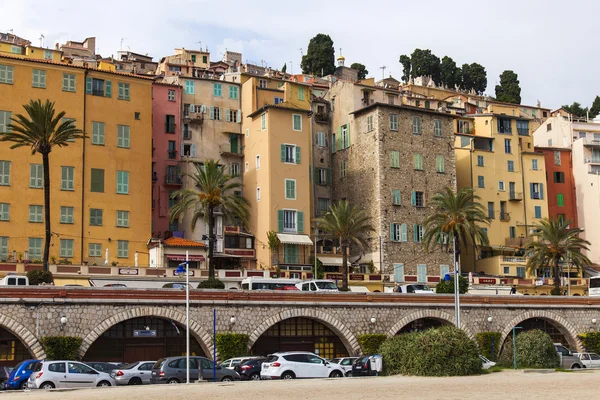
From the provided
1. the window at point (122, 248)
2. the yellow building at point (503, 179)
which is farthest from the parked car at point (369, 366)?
the yellow building at point (503, 179)

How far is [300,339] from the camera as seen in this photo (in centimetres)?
5659

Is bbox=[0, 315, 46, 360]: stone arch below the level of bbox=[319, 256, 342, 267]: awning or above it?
below

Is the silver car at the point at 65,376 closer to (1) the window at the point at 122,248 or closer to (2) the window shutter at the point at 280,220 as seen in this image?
(1) the window at the point at 122,248

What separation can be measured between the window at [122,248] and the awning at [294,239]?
44.0 feet

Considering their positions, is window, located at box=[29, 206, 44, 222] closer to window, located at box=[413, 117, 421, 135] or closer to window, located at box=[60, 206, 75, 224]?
window, located at box=[60, 206, 75, 224]

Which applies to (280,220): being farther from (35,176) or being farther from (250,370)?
(250,370)

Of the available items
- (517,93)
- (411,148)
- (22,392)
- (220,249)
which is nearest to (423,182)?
(411,148)

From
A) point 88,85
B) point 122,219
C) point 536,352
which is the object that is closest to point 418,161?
point 122,219

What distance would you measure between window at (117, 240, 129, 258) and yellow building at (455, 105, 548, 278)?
34534 millimetres

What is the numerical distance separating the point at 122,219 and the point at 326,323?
82.5 feet

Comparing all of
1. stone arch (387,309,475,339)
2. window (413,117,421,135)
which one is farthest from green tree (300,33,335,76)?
stone arch (387,309,475,339)

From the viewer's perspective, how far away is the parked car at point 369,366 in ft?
151

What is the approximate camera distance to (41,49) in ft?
331

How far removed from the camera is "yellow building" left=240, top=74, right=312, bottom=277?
7919cm
